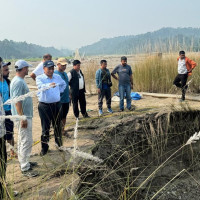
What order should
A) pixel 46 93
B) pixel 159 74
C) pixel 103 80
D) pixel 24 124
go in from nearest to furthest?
pixel 24 124, pixel 46 93, pixel 103 80, pixel 159 74

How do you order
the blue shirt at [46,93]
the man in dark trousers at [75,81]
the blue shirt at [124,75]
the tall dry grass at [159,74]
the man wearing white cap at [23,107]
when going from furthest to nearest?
1. the tall dry grass at [159,74]
2. the blue shirt at [124,75]
3. the man in dark trousers at [75,81]
4. the blue shirt at [46,93]
5. the man wearing white cap at [23,107]

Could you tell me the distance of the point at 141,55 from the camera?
9.46 meters

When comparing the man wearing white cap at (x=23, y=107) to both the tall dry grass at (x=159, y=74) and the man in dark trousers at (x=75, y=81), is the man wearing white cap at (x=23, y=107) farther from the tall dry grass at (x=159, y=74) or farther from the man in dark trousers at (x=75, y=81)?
the tall dry grass at (x=159, y=74)

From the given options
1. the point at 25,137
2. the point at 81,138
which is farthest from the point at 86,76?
the point at 25,137

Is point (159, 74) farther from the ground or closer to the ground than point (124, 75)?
closer to the ground

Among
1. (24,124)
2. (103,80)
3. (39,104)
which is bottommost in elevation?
(24,124)

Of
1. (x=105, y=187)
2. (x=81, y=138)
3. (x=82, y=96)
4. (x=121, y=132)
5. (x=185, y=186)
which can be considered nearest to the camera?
(x=105, y=187)

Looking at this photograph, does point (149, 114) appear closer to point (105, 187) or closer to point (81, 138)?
point (105, 187)

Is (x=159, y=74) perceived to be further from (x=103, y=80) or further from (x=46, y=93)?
(x=46, y=93)

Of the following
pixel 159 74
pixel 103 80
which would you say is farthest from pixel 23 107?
pixel 159 74

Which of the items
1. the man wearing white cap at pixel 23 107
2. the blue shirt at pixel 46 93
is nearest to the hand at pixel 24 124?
the man wearing white cap at pixel 23 107

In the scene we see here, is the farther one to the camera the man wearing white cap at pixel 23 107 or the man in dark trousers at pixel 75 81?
the man in dark trousers at pixel 75 81

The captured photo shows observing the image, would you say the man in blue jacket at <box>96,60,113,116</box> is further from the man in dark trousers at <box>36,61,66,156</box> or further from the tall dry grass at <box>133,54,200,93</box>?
the tall dry grass at <box>133,54,200,93</box>

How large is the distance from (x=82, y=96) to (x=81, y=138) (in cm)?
143
